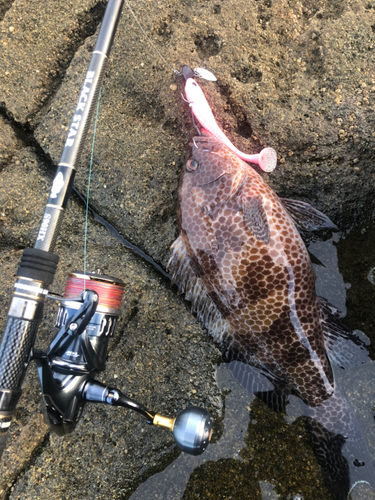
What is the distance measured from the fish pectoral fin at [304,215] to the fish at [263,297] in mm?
13

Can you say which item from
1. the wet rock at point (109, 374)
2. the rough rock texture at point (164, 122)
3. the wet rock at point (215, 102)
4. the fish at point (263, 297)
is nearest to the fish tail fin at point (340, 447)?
the fish at point (263, 297)

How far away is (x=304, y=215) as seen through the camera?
127 inches

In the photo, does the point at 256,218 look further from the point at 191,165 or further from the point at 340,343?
the point at 340,343

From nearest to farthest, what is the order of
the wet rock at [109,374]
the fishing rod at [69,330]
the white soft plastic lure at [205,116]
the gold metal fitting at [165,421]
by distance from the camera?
the fishing rod at [69,330] < the gold metal fitting at [165,421] < the wet rock at [109,374] < the white soft plastic lure at [205,116]

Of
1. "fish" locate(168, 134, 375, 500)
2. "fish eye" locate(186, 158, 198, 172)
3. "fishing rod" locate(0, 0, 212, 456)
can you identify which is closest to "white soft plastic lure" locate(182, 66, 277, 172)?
"fish" locate(168, 134, 375, 500)

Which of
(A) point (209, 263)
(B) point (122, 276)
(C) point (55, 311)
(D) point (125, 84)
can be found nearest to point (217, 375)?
(A) point (209, 263)

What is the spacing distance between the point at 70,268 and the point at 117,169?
1008 millimetres

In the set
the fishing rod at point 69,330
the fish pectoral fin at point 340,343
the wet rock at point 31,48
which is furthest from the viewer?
the wet rock at point 31,48

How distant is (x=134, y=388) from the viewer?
302cm

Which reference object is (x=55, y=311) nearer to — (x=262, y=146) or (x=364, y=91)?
(x=262, y=146)

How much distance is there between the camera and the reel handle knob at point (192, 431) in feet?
7.11

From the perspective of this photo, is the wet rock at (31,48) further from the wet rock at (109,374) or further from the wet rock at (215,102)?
the wet rock at (109,374)

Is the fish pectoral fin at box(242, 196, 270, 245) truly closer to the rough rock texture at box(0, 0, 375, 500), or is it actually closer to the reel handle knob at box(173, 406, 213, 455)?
the rough rock texture at box(0, 0, 375, 500)

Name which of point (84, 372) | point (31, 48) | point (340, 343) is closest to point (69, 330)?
point (84, 372)
